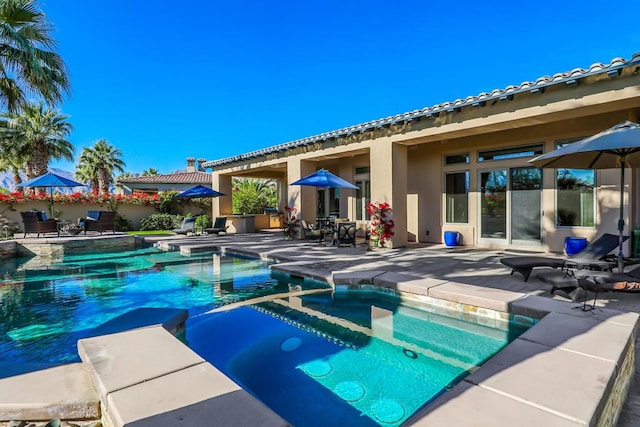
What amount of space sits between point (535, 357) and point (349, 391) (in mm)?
1677

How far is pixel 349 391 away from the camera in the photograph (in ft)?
10.6

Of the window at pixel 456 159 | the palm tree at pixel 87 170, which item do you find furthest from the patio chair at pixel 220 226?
the palm tree at pixel 87 170

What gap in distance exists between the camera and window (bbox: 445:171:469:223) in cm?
1118

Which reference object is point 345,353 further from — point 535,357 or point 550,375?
point 550,375

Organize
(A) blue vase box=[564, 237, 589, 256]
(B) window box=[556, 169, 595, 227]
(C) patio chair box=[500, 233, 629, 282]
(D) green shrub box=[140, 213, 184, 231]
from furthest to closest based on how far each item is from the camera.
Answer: (D) green shrub box=[140, 213, 184, 231], (B) window box=[556, 169, 595, 227], (A) blue vase box=[564, 237, 589, 256], (C) patio chair box=[500, 233, 629, 282]

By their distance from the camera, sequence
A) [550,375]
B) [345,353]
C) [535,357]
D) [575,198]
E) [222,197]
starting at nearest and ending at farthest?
[550,375]
[535,357]
[345,353]
[575,198]
[222,197]

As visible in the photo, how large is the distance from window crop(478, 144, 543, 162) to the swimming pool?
23.3 ft

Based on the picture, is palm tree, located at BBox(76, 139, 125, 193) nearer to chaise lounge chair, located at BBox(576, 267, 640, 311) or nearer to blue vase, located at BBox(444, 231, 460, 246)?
blue vase, located at BBox(444, 231, 460, 246)

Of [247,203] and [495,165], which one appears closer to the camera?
[495,165]

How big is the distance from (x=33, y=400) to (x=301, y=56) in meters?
20.8

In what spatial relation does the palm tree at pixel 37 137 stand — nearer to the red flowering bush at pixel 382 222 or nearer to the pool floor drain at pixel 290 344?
the red flowering bush at pixel 382 222

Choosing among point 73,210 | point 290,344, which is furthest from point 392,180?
point 73,210

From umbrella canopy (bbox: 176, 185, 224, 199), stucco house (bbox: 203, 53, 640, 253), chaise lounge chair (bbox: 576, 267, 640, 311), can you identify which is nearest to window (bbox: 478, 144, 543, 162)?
stucco house (bbox: 203, 53, 640, 253)

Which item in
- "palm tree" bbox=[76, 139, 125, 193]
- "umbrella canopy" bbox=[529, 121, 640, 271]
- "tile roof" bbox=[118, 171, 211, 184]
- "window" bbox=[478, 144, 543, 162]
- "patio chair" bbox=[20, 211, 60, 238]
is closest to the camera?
"umbrella canopy" bbox=[529, 121, 640, 271]
